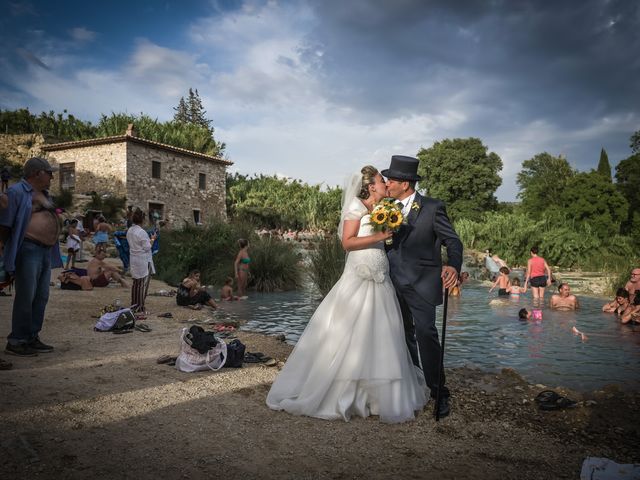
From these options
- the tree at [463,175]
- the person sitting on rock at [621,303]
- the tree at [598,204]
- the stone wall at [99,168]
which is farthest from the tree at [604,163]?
the stone wall at [99,168]

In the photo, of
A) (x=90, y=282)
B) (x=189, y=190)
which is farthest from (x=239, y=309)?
(x=189, y=190)

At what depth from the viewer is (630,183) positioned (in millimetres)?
38594

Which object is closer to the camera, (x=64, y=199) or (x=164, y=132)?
(x=64, y=199)

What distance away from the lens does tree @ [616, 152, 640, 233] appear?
119ft

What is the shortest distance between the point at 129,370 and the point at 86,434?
1775 mm

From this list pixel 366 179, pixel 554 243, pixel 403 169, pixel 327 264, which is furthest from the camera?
pixel 554 243

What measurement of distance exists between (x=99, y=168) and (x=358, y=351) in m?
29.2

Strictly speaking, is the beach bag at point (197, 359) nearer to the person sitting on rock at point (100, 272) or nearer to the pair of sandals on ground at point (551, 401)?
the pair of sandals on ground at point (551, 401)

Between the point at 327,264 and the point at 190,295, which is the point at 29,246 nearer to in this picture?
the point at 190,295

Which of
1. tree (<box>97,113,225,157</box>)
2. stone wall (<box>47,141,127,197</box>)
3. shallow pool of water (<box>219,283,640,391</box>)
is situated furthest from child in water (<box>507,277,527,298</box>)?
tree (<box>97,113,225,157</box>)

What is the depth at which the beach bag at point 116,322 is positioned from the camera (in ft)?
23.4

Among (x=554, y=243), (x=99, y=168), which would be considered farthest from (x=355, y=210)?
(x=99, y=168)

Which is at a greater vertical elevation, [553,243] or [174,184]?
[174,184]

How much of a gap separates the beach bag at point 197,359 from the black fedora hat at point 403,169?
286cm
